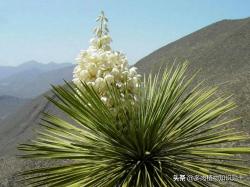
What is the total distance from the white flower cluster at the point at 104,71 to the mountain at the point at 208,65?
618cm

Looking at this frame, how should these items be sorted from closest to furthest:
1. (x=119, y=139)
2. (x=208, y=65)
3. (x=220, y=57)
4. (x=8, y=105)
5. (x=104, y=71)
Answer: (x=119, y=139)
(x=104, y=71)
(x=208, y=65)
(x=220, y=57)
(x=8, y=105)

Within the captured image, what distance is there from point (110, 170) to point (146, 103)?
2.26ft

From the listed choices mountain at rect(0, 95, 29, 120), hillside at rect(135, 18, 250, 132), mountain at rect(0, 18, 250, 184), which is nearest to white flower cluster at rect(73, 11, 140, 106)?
mountain at rect(0, 18, 250, 184)

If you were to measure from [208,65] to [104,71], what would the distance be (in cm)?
1735

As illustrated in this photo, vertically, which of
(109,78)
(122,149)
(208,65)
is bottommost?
(122,149)

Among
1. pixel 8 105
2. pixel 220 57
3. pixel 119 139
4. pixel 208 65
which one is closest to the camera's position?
pixel 119 139

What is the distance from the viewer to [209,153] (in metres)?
3.32

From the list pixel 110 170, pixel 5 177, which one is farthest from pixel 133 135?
pixel 5 177

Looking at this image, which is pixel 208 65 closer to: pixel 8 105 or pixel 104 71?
pixel 104 71

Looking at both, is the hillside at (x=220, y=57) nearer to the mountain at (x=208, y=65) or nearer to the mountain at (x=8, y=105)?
the mountain at (x=208, y=65)

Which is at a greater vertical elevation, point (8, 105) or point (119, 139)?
point (8, 105)

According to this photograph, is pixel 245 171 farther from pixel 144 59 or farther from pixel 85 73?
pixel 144 59

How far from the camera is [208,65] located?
2023 cm

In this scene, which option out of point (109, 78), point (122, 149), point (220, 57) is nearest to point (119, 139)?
point (122, 149)
